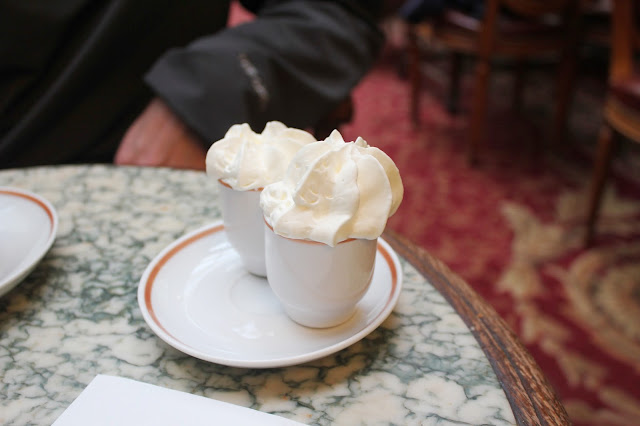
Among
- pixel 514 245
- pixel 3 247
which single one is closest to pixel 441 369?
pixel 3 247

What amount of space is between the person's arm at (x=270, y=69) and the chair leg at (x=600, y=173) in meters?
0.68

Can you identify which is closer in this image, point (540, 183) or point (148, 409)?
point (148, 409)

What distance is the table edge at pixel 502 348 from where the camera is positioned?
0.32m

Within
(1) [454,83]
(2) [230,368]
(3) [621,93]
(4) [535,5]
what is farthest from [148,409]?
(1) [454,83]

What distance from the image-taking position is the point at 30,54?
0.75 metres

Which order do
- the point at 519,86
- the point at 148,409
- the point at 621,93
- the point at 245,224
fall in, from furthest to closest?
the point at 519,86 < the point at 621,93 < the point at 245,224 < the point at 148,409

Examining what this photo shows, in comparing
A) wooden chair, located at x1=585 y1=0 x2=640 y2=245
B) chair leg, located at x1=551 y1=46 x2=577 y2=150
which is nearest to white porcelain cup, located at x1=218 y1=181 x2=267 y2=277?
wooden chair, located at x1=585 y1=0 x2=640 y2=245

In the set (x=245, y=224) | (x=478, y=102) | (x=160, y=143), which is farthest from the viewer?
(x=478, y=102)

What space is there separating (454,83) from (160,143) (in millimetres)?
1763

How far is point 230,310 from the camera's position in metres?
0.40

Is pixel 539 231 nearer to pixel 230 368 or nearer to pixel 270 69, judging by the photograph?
pixel 270 69

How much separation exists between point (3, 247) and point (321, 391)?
1.02ft

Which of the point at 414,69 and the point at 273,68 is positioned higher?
the point at 273,68

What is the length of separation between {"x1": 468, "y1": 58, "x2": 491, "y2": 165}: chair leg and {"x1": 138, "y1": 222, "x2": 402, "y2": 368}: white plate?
1417 mm
